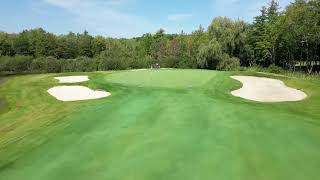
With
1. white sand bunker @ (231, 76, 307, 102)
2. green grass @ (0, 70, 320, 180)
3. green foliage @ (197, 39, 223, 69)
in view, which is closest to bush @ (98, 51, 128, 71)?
green foliage @ (197, 39, 223, 69)

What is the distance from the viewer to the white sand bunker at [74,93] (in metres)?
22.8

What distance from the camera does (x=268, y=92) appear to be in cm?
2427

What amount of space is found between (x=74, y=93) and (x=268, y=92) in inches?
481

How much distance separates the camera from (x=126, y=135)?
12492 mm

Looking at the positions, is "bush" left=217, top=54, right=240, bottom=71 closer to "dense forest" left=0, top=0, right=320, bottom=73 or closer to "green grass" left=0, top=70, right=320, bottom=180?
"dense forest" left=0, top=0, right=320, bottom=73

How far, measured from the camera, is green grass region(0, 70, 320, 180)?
9250mm

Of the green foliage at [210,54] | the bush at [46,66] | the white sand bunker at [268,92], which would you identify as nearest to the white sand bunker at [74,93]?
the white sand bunker at [268,92]

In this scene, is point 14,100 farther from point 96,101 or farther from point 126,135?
point 126,135

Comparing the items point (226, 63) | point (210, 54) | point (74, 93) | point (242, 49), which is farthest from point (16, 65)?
point (74, 93)

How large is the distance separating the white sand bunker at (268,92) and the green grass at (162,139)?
146 cm

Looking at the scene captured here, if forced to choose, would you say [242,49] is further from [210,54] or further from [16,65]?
[16,65]

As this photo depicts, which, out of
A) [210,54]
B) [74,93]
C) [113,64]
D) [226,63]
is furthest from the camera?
[113,64]

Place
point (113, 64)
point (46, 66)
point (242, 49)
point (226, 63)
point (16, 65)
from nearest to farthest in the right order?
point (226, 63) → point (113, 64) → point (242, 49) → point (46, 66) → point (16, 65)

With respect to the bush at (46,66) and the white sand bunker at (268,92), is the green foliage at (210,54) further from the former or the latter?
the white sand bunker at (268,92)
